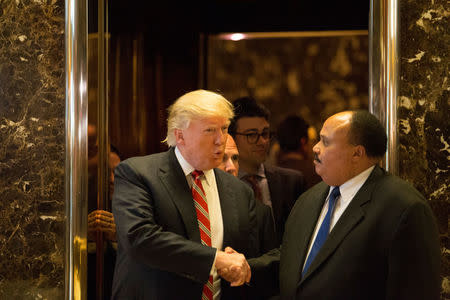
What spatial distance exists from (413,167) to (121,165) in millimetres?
1550

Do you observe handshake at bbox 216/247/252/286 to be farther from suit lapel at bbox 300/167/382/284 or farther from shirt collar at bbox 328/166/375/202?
shirt collar at bbox 328/166/375/202

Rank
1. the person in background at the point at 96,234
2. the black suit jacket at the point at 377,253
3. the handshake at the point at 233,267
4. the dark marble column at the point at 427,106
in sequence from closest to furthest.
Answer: the black suit jacket at the point at 377,253
the handshake at the point at 233,267
the dark marble column at the point at 427,106
the person in background at the point at 96,234

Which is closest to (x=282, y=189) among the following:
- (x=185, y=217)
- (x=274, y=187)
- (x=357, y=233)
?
(x=274, y=187)

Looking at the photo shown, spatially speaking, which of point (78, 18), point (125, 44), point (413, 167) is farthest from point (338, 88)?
point (78, 18)

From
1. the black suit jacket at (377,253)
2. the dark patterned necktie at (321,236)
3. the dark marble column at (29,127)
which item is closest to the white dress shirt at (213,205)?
the black suit jacket at (377,253)

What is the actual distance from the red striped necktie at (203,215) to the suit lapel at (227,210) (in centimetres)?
9

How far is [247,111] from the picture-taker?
3.97 metres

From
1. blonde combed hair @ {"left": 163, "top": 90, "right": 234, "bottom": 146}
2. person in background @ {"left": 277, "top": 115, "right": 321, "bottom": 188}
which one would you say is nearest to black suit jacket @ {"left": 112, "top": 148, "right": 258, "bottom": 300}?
blonde combed hair @ {"left": 163, "top": 90, "right": 234, "bottom": 146}

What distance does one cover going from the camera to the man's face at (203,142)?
9.29 ft

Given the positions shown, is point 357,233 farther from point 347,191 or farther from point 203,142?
point 203,142

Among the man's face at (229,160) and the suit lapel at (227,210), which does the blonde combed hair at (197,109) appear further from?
the man's face at (229,160)

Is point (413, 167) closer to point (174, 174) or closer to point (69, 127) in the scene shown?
point (174, 174)

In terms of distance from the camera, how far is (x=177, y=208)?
274 cm

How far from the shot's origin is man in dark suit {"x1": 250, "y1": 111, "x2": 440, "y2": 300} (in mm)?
2316
